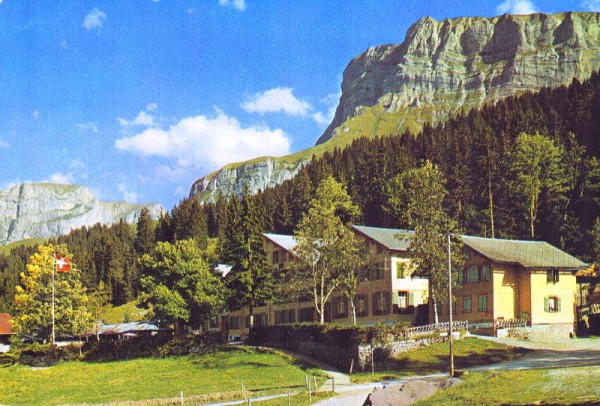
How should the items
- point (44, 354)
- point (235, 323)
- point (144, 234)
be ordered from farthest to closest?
point (144, 234) < point (235, 323) < point (44, 354)

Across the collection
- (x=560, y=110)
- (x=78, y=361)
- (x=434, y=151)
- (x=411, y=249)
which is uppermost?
(x=560, y=110)

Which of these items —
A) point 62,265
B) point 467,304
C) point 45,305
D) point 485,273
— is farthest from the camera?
point 45,305

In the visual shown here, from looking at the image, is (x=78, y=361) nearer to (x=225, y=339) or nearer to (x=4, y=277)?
(x=225, y=339)

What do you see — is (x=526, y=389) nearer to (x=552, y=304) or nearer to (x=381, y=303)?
(x=552, y=304)

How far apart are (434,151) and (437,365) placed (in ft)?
245

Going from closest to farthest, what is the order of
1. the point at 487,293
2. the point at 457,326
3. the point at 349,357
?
1. the point at 349,357
2. the point at 457,326
3. the point at 487,293

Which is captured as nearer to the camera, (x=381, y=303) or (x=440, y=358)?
(x=440, y=358)

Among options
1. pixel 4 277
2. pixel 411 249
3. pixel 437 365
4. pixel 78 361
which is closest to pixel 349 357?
pixel 437 365

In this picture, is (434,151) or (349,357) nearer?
(349,357)

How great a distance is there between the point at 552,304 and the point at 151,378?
3657 centimetres

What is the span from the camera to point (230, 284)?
8025 cm

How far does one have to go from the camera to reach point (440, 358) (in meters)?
53.6

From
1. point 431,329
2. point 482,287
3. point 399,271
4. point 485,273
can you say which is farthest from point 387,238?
point 431,329

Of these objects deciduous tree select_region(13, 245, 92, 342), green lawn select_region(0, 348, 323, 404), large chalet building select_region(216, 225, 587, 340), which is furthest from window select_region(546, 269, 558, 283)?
deciduous tree select_region(13, 245, 92, 342)
